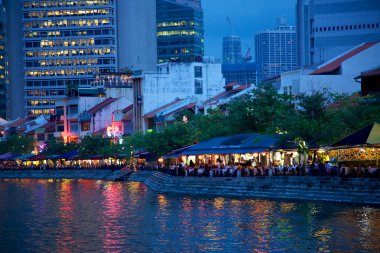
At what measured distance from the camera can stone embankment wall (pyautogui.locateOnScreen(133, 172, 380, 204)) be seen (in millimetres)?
53500

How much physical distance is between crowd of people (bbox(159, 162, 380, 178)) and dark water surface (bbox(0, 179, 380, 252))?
10.3ft

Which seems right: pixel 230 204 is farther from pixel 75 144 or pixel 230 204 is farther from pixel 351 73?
pixel 75 144

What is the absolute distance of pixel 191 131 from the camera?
3957 inches

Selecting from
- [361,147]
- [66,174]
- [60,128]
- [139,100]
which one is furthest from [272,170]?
[60,128]

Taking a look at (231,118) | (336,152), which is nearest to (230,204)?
(336,152)

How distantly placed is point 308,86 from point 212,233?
167 ft

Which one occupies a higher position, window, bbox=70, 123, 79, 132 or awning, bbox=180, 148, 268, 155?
window, bbox=70, 123, 79, 132

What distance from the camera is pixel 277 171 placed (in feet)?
214

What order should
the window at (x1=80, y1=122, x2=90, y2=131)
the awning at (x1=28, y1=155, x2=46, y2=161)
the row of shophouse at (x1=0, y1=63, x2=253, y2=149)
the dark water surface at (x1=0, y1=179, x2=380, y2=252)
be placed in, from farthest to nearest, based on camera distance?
the window at (x1=80, y1=122, x2=90, y2=131) < the awning at (x1=28, y1=155, x2=46, y2=161) < the row of shophouse at (x1=0, y1=63, x2=253, y2=149) < the dark water surface at (x1=0, y1=179, x2=380, y2=252)

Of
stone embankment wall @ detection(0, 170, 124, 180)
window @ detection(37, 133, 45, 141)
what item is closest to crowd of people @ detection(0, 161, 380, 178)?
stone embankment wall @ detection(0, 170, 124, 180)

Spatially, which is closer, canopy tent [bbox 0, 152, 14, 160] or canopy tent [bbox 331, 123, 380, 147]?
canopy tent [bbox 331, 123, 380, 147]

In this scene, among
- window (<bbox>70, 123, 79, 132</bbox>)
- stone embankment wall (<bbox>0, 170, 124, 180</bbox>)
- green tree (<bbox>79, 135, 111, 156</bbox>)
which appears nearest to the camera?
stone embankment wall (<bbox>0, 170, 124, 180</bbox>)

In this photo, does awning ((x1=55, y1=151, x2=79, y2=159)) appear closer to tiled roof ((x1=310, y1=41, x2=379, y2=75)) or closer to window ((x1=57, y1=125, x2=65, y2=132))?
window ((x1=57, y1=125, x2=65, y2=132))

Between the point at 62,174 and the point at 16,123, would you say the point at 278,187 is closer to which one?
the point at 62,174
